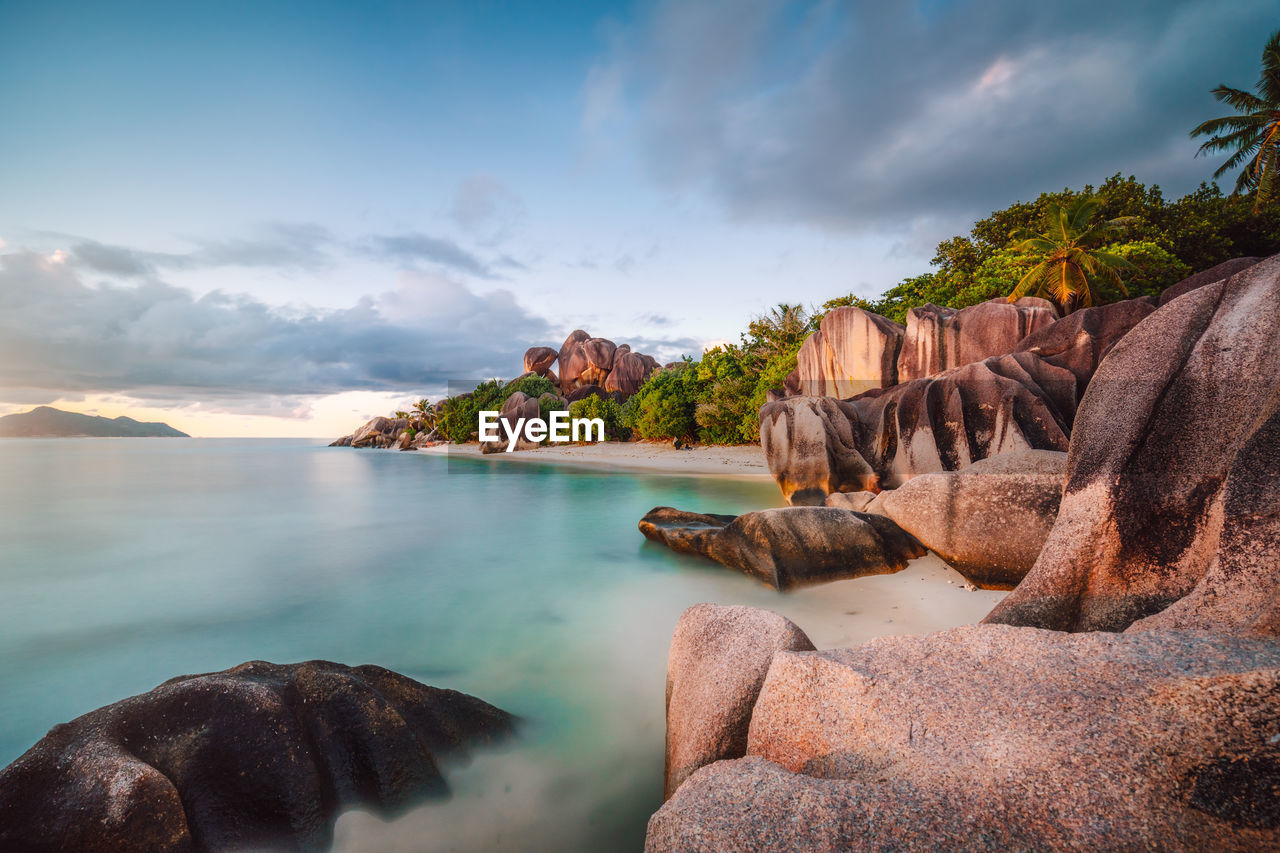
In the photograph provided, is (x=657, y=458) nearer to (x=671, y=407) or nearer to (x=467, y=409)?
(x=671, y=407)

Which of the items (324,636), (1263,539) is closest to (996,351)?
(1263,539)

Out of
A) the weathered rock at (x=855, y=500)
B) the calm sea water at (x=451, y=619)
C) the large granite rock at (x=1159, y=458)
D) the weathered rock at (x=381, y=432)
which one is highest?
the weathered rock at (x=381, y=432)

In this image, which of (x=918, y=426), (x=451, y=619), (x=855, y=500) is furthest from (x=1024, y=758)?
(x=918, y=426)

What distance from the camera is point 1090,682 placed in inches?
63.4

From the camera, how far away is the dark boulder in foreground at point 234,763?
6.54ft

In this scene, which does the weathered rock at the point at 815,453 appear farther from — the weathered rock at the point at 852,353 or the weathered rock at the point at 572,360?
the weathered rock at the point at 572,360

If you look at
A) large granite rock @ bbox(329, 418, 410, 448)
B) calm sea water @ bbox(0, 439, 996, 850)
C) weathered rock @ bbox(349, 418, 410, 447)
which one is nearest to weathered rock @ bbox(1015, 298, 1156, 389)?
calm sea water @ bbox(0, 439, 996, 850)

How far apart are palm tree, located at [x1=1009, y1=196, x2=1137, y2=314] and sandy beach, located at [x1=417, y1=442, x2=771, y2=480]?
11262 millimetres

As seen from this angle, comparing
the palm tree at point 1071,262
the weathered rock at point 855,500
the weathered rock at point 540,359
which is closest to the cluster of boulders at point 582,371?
the weathered rock at point 540,359

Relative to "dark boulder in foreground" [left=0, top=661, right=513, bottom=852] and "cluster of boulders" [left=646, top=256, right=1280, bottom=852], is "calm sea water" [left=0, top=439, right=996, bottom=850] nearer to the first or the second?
"dark boulder in foreground" [left=0, top=661, right=513, bottom=852]

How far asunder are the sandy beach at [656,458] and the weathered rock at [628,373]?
48.3 feet

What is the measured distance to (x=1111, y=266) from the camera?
58.3 ft

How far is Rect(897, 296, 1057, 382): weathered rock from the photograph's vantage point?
38.7 feet

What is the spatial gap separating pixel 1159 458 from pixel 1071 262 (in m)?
21.0
